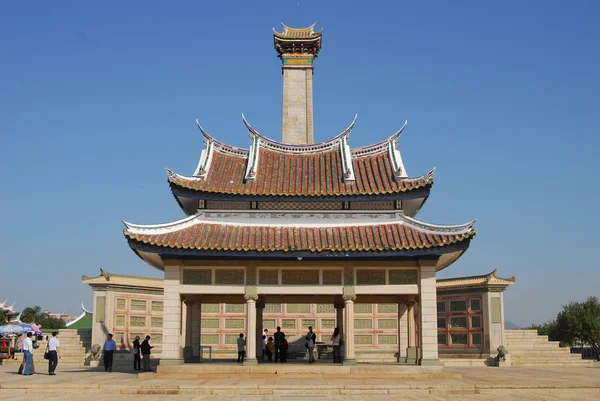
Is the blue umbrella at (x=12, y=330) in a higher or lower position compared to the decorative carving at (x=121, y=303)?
lower

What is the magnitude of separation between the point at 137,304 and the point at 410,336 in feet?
56.2

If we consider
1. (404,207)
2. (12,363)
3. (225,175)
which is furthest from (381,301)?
(12,363)

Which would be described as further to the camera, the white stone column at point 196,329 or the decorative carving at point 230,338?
the decorative carving at point 230,338

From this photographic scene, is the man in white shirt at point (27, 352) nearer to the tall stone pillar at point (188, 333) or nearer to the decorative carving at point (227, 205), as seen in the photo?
the tall stone pillar at point (188, 333)

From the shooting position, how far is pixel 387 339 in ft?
132

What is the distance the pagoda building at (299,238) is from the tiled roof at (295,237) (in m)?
0.04

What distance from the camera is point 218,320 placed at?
135 feet

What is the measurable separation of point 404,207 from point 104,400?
15.4 m

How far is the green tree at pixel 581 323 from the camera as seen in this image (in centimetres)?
5250

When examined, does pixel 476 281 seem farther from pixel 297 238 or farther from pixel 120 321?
pixel 120 321

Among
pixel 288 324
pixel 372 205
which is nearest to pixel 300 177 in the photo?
pixel 372 205

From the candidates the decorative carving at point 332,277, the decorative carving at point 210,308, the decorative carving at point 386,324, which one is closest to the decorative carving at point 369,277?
the decorative carving at point 332,277

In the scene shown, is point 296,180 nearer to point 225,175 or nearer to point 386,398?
point 225,175

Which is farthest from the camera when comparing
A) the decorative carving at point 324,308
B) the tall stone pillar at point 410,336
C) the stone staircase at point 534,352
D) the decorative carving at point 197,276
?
the decorative carving at point 324,308
